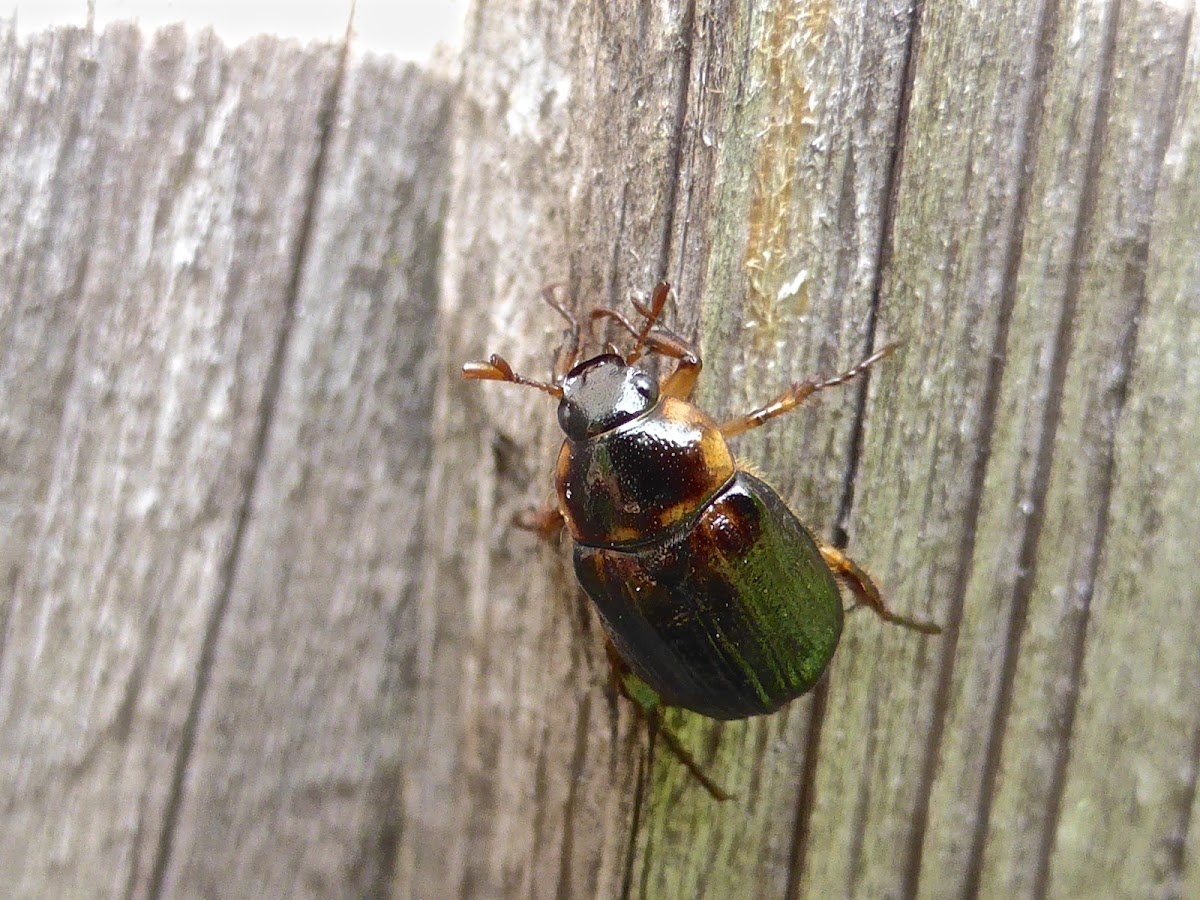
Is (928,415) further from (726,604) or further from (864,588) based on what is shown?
(726,604)

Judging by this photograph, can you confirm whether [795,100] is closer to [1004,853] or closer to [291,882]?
[1004,853]

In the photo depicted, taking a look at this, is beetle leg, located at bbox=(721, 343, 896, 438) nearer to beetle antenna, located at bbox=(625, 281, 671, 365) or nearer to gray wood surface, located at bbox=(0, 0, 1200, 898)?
gray wood surface, located at bbox=(0, 0, 1200, 898)

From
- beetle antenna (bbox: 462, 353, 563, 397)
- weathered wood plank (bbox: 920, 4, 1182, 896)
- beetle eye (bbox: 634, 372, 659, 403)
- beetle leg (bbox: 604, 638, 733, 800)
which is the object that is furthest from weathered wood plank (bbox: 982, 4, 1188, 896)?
beetle antenna (bbox: 462, 353, 563, 397)

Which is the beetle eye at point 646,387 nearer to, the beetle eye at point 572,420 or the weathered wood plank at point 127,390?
the beetle eye at point 572,420

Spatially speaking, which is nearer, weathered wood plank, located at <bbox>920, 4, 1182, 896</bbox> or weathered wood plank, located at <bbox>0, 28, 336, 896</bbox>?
weathered wood plank, located at <bbox>920, 4, 1182, 896</bbox>

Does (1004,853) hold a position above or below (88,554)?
below

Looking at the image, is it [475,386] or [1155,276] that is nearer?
[1155,276]

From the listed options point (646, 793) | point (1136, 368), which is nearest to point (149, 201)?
point (646, 793)
